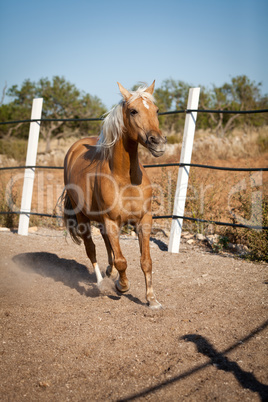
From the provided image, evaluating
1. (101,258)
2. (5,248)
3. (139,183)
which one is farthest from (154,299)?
(5,248)

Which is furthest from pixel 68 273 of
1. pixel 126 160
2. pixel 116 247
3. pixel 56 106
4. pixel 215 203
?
pixel 56 106

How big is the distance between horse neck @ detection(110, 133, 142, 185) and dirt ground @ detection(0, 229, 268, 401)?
1.26m

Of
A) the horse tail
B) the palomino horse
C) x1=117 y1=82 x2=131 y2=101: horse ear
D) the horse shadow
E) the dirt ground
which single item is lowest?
the horse shadow

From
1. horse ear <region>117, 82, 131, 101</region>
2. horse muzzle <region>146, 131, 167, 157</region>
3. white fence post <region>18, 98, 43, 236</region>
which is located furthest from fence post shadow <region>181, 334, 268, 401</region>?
A: white fence post <region>18, 98, 43, 236</region>

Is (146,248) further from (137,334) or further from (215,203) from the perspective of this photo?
(215,203)

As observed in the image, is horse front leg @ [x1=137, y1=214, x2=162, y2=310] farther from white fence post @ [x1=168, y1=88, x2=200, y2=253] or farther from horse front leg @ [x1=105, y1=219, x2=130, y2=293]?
white fence post @ [x1=168, y1=88, x2=200, y2=253]

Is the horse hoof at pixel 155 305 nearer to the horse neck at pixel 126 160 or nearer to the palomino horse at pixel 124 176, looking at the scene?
the palomino horse at pixel 124 176

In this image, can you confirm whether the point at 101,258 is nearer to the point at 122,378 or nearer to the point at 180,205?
the point at 180,205

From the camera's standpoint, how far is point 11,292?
403 cm

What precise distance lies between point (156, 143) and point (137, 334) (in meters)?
1.52

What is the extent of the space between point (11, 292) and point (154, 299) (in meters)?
1.70

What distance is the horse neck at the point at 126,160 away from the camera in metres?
3.25

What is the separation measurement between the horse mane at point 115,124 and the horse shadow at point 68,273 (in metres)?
1.54

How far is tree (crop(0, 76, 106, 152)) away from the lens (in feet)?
71.0
